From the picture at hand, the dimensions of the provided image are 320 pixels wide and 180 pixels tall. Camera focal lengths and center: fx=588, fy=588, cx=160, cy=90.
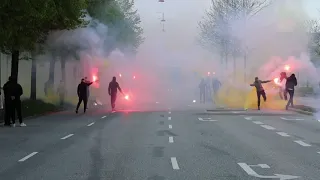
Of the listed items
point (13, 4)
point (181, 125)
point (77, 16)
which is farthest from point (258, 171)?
point (77, 16)

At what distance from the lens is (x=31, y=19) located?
870 inches

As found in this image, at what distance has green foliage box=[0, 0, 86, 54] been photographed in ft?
69.5

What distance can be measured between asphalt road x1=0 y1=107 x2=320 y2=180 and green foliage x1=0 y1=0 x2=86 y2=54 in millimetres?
3761

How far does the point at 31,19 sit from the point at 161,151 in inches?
421

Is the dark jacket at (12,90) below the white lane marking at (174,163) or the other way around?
the other way around

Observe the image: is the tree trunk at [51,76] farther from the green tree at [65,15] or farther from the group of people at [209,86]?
the group of people at [209,86]

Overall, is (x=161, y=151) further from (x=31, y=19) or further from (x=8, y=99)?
(x=31, y=19)

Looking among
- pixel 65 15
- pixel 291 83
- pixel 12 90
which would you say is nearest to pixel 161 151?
pixel 12 90

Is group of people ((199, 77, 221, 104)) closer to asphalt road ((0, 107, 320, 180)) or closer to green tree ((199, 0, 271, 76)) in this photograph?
green tree ((199, 0, 271, 76))

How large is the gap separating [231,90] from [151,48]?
989 inches

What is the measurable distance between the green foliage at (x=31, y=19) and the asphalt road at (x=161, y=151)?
3761mm

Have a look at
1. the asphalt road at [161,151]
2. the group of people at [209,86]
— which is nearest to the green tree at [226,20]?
the group of people at [209,86]

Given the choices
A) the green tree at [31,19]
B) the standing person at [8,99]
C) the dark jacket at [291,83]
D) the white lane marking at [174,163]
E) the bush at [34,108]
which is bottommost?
the white lane marking at [174,163]

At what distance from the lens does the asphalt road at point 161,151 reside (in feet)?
33.8
